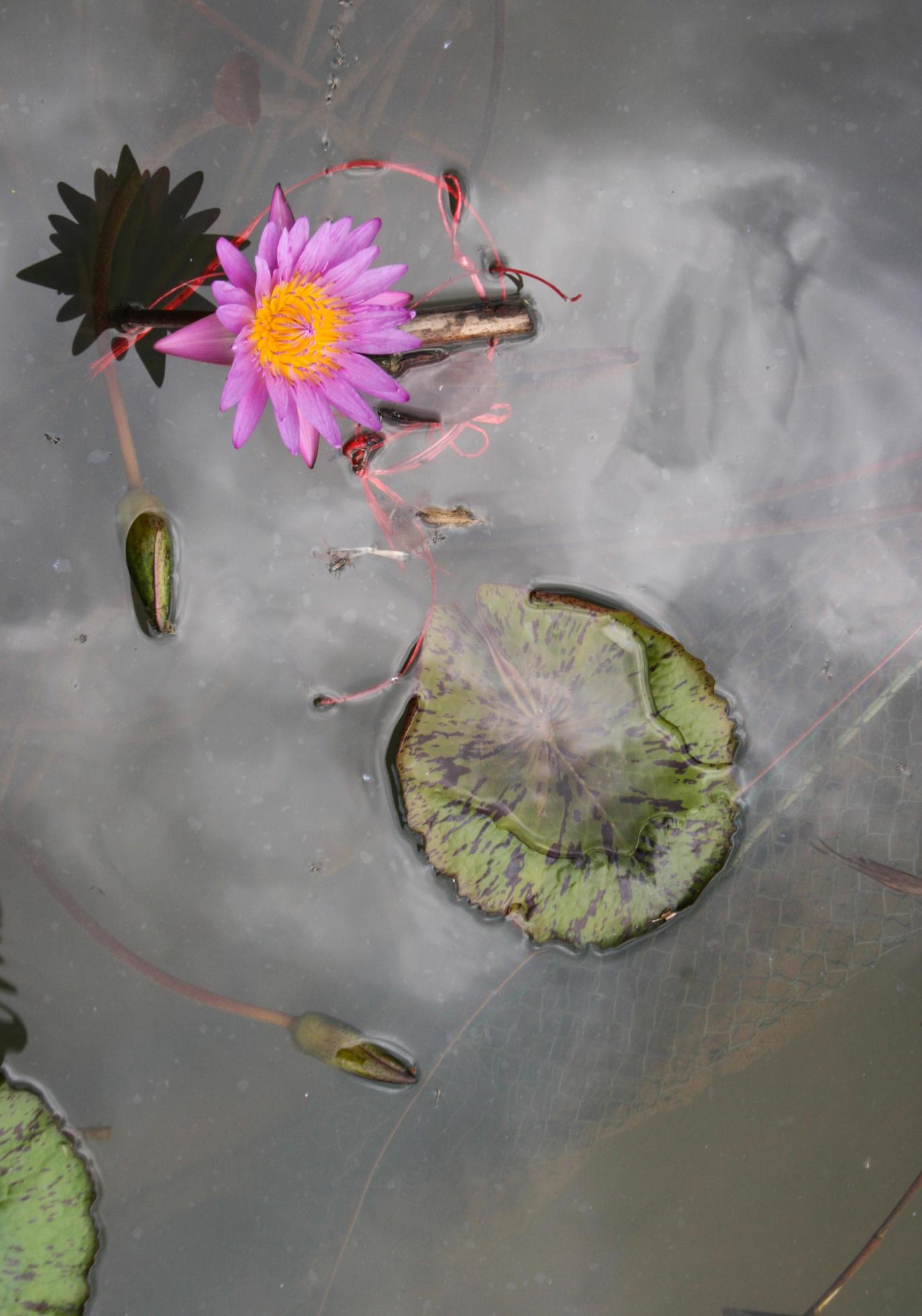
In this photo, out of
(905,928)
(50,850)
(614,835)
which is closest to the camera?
(614,835)

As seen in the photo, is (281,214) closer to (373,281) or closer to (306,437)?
(373,281)

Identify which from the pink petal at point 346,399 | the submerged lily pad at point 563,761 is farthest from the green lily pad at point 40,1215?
the pink petal at point 346,399

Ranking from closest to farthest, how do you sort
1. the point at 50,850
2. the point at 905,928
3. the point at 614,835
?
the point at 614,835 < the point at 50,850 < the point at 905,928

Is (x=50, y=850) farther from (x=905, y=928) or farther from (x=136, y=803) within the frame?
(x=905, y=928)

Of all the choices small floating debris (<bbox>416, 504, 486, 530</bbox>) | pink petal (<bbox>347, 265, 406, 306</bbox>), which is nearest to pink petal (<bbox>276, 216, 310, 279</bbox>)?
pink petal (<bbox>347, 265, 406, 306</bbox>)

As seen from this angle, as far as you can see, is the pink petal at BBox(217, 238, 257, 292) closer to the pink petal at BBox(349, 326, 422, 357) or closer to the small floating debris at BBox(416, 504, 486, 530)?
the pink petal at BBox(349, 326, 422, 357)

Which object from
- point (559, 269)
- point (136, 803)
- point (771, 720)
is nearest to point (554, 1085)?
point (771, 720)
